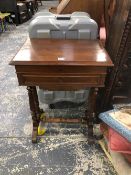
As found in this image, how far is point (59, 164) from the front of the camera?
1644 millimetres

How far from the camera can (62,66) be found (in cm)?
138

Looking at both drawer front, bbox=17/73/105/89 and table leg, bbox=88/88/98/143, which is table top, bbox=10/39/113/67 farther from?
table leg, bbox=88/88/98/143

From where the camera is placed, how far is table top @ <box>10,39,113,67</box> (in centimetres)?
134

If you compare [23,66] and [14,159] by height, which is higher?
[23,66]

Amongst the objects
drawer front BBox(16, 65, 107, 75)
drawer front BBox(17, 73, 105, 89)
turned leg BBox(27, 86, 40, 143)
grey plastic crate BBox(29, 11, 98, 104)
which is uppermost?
grey plastic crate BBox(29, 11, 98, 104)

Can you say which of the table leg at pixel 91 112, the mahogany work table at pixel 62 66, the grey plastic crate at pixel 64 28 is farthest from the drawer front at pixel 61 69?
the grey plastic crate at pixel 64 28

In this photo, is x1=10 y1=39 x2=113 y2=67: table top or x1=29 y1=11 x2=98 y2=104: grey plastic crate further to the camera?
x1=29 y1=11 x2=98 y2=104: grey plastic crate

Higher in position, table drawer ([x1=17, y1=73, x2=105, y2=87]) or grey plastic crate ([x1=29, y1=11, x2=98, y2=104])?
grey plastic crate ([x1=29, y1=11, x2=98, y2=104])

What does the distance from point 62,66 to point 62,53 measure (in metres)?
0.14

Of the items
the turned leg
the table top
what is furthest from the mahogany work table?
the turned leg

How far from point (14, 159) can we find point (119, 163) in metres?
0.86

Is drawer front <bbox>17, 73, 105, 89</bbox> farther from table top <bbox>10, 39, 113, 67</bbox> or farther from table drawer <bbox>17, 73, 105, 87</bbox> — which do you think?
table top <bbox>10, 39, 113, 67</bbox>

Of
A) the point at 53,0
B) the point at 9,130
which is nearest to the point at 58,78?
the point at 9,130

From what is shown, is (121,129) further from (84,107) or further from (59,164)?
(84,107)
